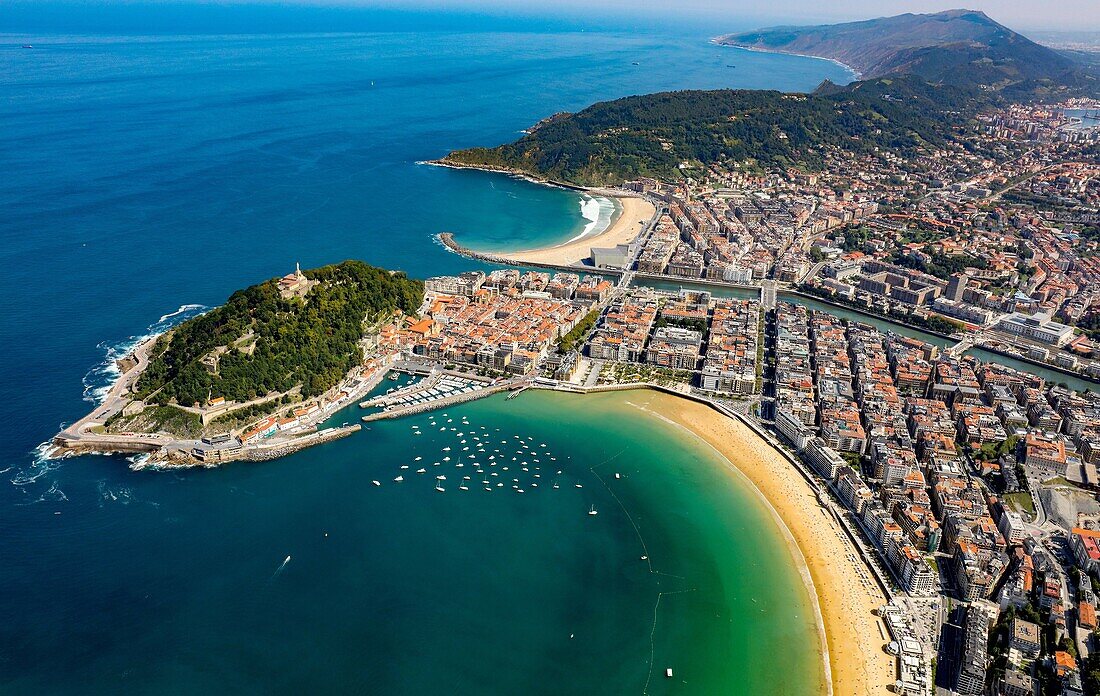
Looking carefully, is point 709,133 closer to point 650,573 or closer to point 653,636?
point 650,573

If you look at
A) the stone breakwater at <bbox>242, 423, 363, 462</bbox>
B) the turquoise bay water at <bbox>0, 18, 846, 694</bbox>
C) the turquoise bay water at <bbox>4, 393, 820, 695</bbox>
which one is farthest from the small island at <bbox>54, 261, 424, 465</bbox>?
the turquoise bay water at <bbox>4, 393, 820, 695</bbox>

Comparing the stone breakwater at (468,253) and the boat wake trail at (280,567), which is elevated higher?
the stone breakwater at (468,253)

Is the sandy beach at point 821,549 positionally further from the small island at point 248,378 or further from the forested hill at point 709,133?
the forested hill at point 709,133

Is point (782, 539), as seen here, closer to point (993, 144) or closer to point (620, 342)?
point (620, 342)

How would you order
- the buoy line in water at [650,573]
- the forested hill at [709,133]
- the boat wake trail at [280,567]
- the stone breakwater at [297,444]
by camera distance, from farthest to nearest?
1. the forested hill at [709,133]
2. the stone breakwater at [297,444]
3. the boat wake trail at [280,567]
4. the buoy line in water at [650,573]

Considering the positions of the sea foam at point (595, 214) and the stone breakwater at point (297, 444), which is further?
the sea foam at point (595, 214)

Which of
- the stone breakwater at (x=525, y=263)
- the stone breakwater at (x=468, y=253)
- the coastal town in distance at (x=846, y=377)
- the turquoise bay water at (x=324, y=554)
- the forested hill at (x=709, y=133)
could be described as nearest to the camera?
the turquoise bay water at (x=324, y=554)

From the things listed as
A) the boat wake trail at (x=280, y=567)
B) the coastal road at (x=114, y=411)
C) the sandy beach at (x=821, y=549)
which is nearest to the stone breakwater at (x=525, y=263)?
the sandy beach at (x=821, y=549)

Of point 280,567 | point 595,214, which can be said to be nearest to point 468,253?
point 595,214
